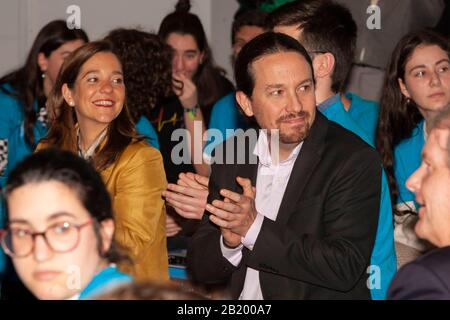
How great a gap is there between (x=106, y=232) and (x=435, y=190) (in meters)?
0.81

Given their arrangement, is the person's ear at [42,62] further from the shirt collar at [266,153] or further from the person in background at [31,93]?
the shirt collar at [266,153]

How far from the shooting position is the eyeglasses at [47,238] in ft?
6.69

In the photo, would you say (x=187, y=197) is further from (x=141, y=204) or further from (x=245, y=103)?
(x=245, y=103)

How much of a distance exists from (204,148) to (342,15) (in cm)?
150

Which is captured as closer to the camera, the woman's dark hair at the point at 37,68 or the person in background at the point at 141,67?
the person in background at the point at 141,67

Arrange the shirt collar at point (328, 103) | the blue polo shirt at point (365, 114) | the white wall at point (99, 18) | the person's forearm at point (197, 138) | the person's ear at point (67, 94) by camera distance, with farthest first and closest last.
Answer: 1. the white wall at point (99, 18)
2. the person's forearm at point (197, 138)
3. the blue polo shirt at point (365, 114)
4. the person's ear at point (67, 94)
5. the shirt collar at point (328, 103)

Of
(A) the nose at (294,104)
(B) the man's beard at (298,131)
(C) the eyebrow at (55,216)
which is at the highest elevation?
(A) the nose at (294,104)

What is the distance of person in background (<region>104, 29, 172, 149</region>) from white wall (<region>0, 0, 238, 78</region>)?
187 cm

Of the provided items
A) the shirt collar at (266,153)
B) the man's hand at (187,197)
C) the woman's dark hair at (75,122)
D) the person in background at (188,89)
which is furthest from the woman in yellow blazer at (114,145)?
the person in background at (188,89)

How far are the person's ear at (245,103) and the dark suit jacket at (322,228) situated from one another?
11.2 inches

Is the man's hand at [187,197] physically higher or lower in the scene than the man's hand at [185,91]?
lower

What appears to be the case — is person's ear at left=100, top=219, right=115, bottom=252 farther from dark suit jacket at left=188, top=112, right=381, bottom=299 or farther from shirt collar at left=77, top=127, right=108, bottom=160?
shirt collar at left=77, top=127, right=108, bottom=160

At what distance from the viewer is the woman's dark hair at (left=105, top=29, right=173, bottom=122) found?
4.23 metres
